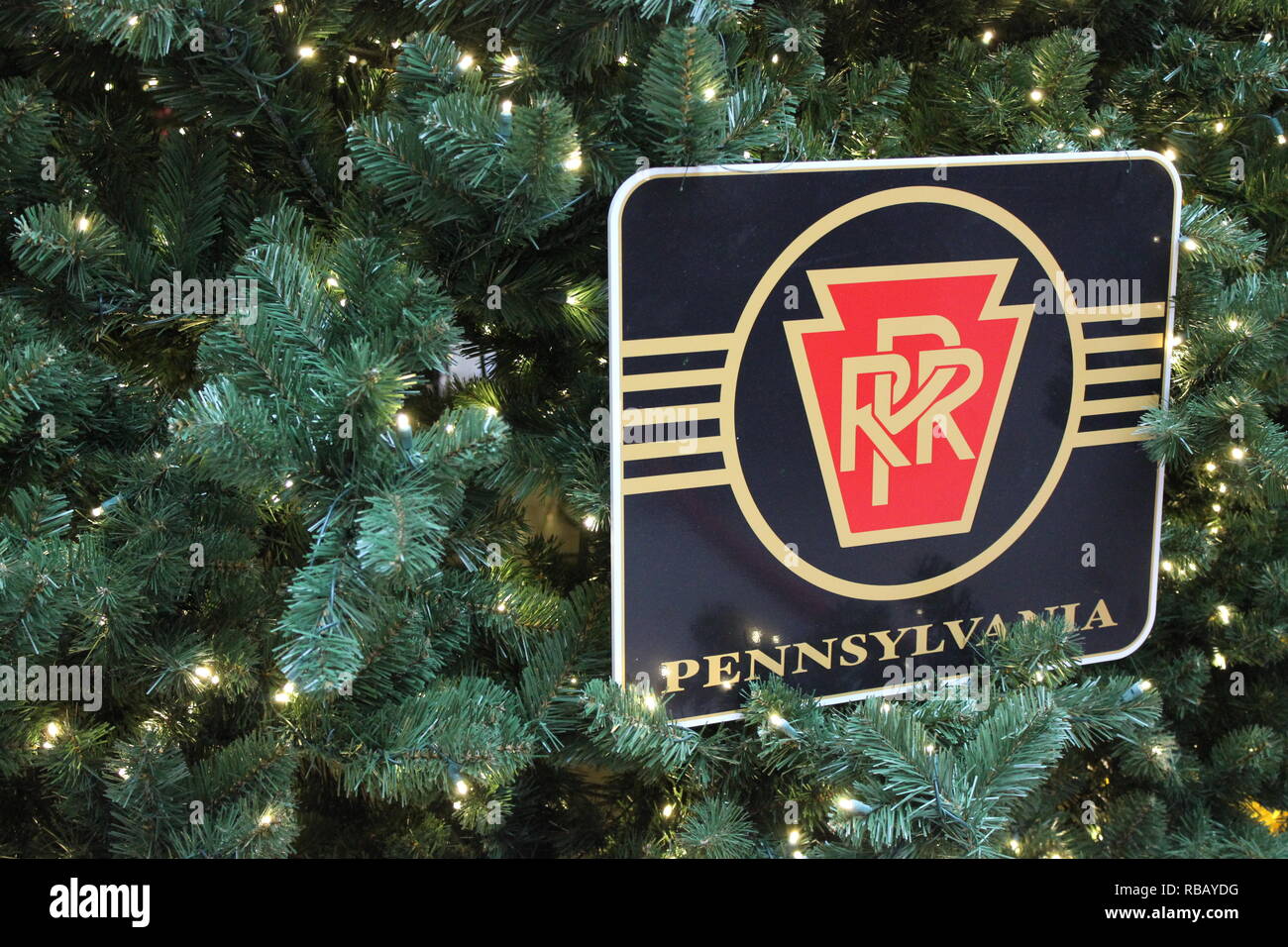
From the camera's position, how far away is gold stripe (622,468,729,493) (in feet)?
2.58

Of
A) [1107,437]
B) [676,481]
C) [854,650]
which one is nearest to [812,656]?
[854,650]

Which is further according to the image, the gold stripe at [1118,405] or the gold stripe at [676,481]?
the gold stripe at [1118,405]

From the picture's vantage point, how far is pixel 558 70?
80 cm

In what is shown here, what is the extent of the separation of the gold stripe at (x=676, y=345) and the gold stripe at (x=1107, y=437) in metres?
0.34

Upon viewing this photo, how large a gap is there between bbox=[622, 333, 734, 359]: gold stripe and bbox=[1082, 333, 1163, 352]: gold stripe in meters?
0.33

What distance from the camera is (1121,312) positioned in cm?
90

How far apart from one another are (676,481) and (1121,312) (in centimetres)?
42

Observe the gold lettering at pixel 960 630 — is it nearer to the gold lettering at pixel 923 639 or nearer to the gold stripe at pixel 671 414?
the gold lettering at pixel 923 639

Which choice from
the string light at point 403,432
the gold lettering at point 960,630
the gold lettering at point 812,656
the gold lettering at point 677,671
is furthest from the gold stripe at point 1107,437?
the string light at point 403,432

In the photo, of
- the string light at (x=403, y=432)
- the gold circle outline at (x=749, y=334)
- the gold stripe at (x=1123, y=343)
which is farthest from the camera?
the gold stripe at (x=1123, y=343)

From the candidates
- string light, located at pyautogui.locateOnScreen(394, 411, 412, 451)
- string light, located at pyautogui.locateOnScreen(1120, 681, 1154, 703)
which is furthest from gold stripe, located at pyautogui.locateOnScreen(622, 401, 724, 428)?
string light, located at pyautogui.locateOnScreen(1120, 681, 1154, 703)

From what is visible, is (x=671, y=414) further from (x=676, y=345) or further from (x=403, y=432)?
(x=403, y=432)

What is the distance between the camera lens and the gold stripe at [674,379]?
2.52 feet

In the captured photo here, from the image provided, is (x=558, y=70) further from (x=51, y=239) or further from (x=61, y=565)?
(x=61, y=565)
